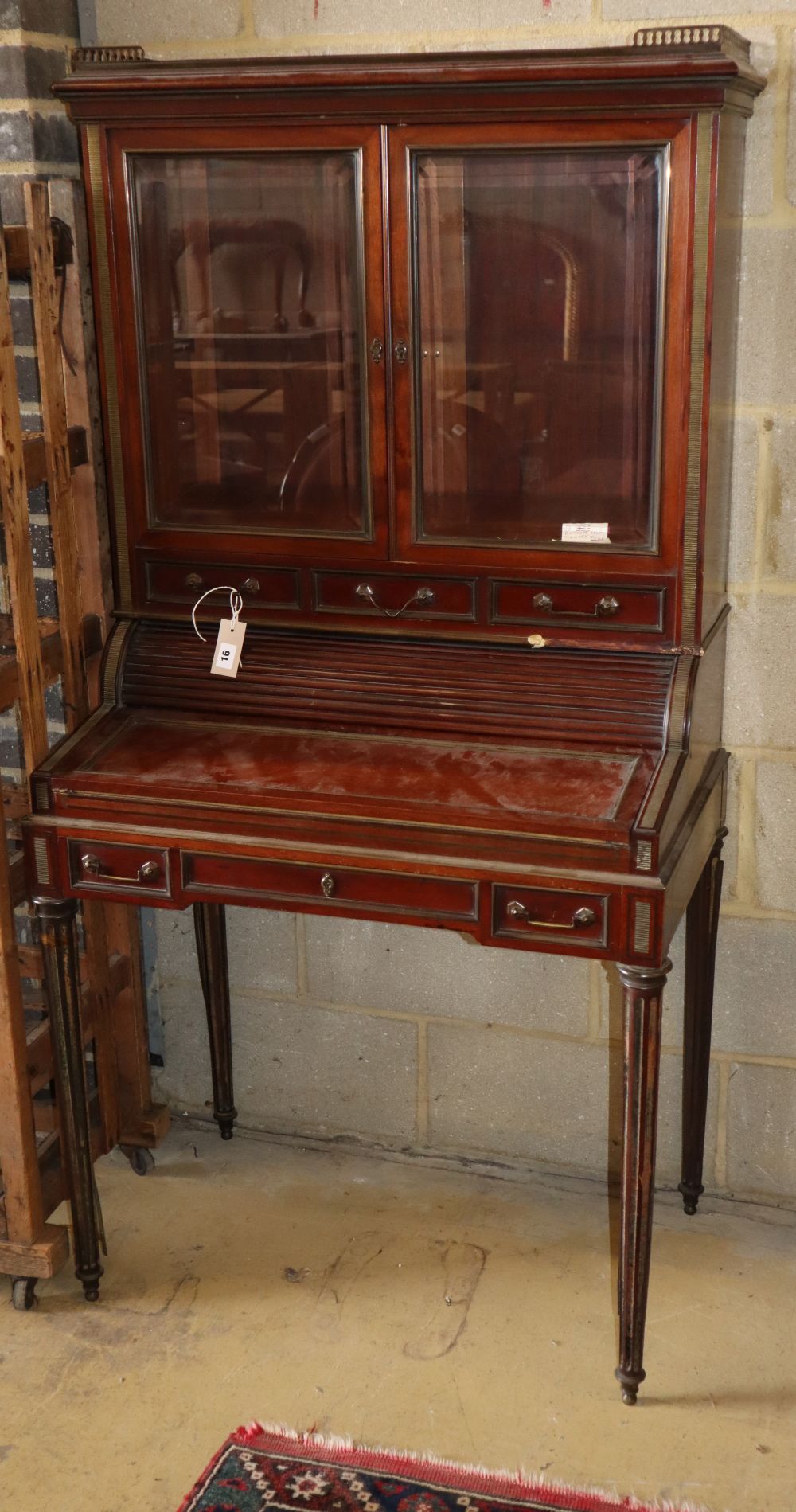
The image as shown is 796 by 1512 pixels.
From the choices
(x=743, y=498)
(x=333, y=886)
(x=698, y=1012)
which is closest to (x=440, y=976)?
(x=698, y=1012)

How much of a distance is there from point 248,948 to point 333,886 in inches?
33.5

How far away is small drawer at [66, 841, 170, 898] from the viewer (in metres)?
2.34

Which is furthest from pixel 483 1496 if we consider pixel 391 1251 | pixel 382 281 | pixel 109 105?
pixel 109 105

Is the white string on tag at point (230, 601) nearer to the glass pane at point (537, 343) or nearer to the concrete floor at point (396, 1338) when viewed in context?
the glass pane at point (537, 343)

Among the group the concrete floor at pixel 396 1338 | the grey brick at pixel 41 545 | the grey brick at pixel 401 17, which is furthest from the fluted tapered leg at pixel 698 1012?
the grey brick at pixel 401 17

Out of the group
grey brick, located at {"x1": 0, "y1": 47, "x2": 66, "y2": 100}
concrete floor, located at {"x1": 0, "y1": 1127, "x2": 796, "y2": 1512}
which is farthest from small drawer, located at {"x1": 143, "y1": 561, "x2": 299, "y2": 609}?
concrete floor, located at {"x1": 0, "y1": 1127, "x2": 796, "y2": 1512}

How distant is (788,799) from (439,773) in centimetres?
69

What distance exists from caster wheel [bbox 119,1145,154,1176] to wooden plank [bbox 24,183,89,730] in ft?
2.86

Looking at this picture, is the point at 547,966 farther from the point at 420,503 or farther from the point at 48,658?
the point at 48,658

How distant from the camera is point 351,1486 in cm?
223

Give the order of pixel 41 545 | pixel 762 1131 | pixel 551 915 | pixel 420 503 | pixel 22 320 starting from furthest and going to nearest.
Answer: pixel 762 1131
pixel 41 545
pixel 22 320
pixel 420 503
pixel 551 915

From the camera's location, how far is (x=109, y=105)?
2398 millimetres

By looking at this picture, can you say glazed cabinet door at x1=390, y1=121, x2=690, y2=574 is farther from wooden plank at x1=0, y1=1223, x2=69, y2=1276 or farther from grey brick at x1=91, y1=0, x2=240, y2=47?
wooden plank at x1=0, y1=1223, x2=69, y2=1276

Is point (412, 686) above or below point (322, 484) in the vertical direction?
below
